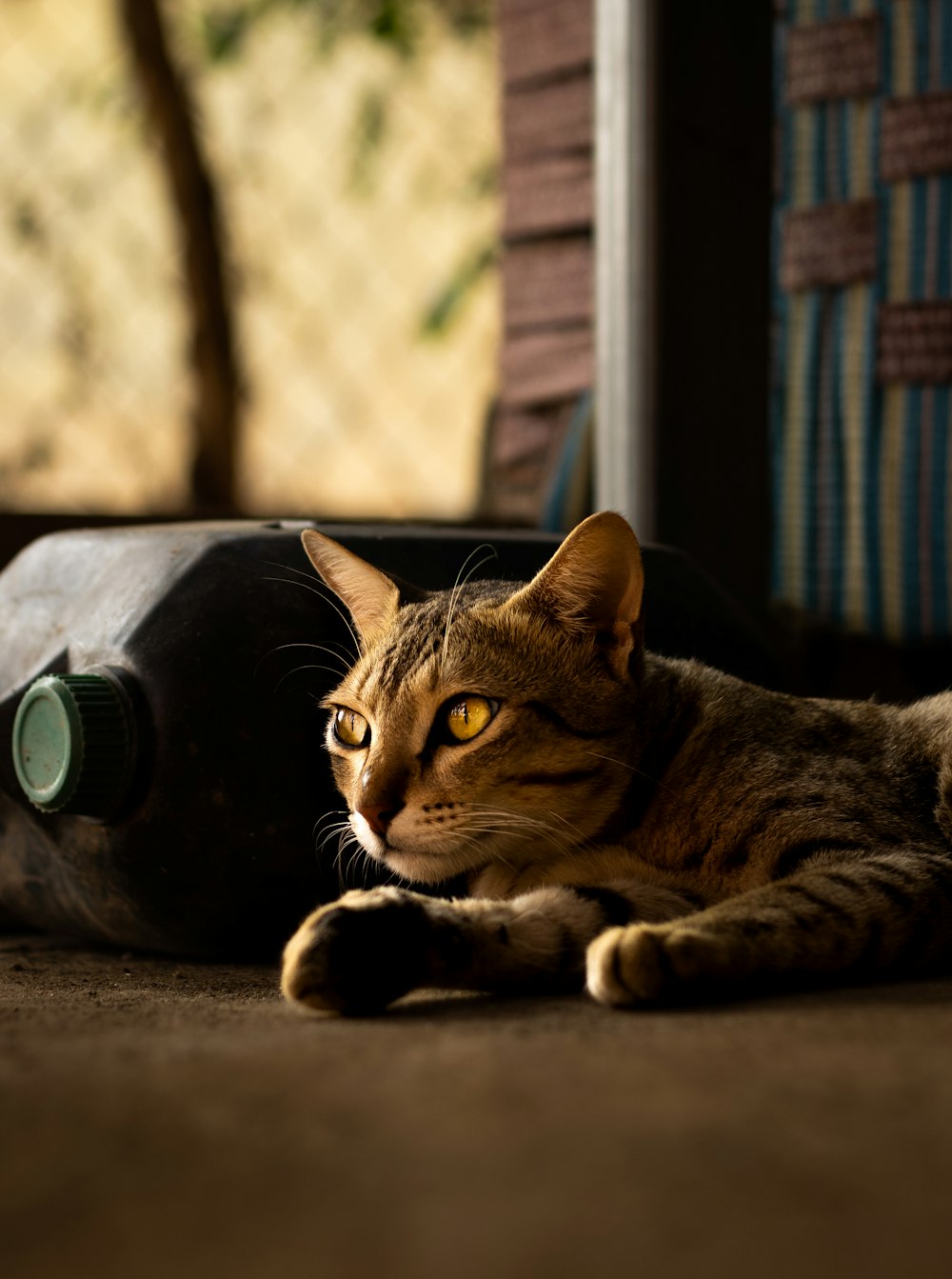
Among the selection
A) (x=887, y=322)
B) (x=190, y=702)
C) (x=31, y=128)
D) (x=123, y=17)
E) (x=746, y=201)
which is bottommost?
(x=190, y=702)

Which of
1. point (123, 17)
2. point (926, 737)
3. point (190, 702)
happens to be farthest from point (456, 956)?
point (123, 17)

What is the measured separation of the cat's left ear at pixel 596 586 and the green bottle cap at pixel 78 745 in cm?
53

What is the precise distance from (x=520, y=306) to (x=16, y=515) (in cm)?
140

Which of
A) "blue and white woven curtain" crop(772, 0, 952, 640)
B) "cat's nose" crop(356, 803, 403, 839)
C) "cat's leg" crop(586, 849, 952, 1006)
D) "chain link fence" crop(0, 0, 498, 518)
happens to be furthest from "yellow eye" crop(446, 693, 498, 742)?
"chain link fence" crop(0, 0, 498, 518)

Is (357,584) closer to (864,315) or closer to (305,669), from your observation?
(305,669)

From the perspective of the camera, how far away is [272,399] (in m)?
3.74

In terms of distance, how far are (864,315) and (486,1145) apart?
7.11 feet

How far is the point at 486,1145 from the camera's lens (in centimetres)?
91

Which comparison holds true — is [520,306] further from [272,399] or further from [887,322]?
[887,322]

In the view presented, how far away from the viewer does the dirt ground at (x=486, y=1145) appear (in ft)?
2.49

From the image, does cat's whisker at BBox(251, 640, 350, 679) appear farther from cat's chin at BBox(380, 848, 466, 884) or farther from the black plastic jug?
cat's chin at BBox(380, 848, 466, 884)

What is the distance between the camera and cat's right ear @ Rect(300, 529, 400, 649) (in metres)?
1.83

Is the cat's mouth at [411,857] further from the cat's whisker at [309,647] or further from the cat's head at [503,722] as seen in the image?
the cat's whisker at [309,647]

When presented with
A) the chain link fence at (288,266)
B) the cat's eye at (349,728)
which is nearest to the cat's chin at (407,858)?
the cat's eye at (349,728)
